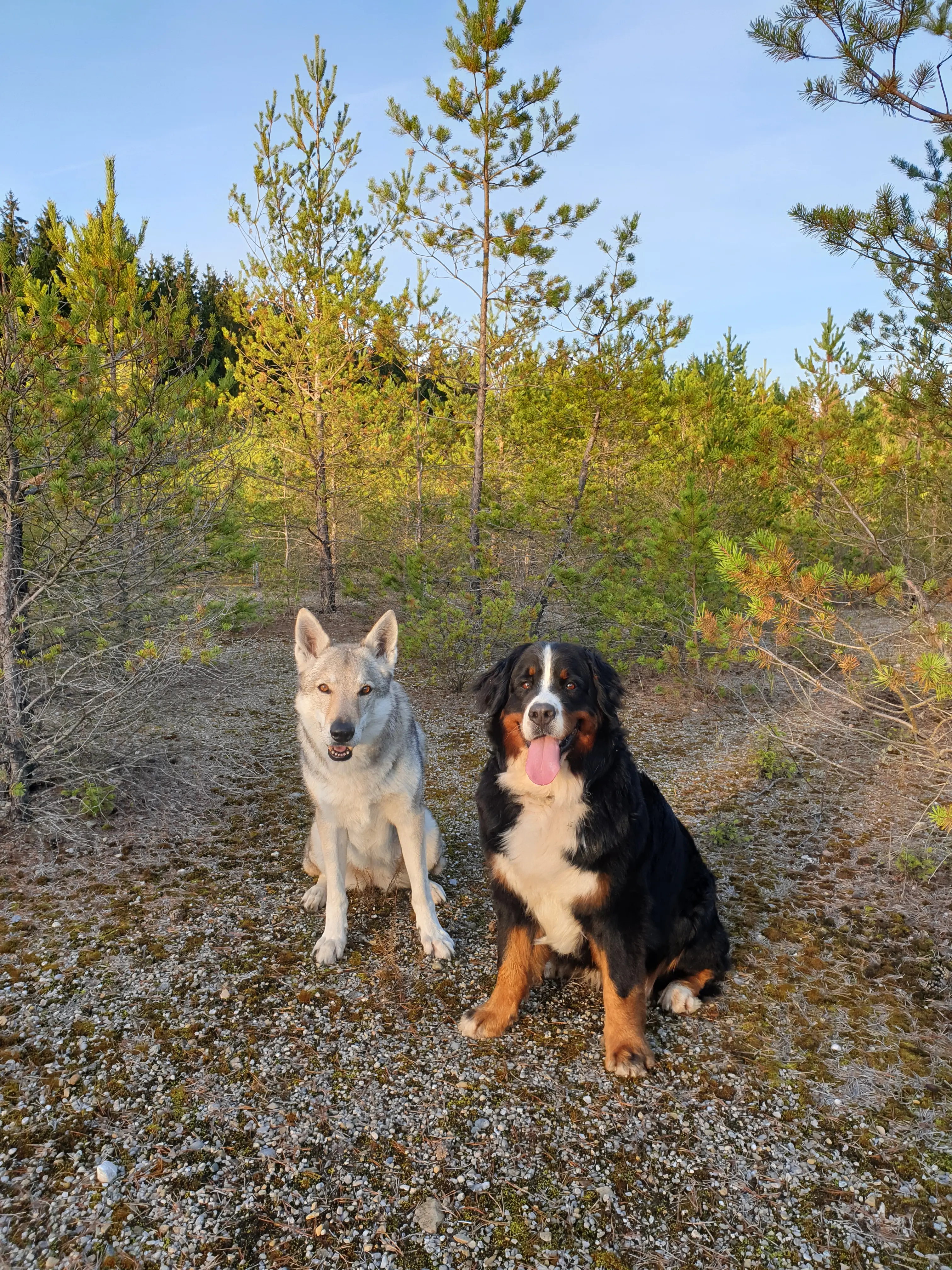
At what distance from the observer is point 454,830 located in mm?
4914

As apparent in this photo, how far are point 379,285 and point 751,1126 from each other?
41.6 feet

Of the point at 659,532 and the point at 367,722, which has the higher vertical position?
the point at 659,532

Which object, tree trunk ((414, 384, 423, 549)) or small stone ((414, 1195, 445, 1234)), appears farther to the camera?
tree trunk ((414, 384, 423, 549))

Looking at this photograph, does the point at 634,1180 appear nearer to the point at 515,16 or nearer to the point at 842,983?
→ the point at 842,983

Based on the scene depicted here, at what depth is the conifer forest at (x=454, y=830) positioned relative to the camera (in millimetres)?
2092

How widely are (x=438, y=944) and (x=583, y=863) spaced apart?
122 centimetres

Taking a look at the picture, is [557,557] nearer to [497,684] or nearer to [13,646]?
[497,684]

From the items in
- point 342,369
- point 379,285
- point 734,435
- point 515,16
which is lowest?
point 734,435

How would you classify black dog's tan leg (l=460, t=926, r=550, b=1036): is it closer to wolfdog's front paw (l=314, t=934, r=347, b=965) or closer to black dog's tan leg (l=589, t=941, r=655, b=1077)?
black dog's tan leg (l=589, t=941, r=655, b=1077)

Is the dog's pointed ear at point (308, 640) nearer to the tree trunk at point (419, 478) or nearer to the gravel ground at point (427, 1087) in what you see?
the gravel ground at point (427, 1087)

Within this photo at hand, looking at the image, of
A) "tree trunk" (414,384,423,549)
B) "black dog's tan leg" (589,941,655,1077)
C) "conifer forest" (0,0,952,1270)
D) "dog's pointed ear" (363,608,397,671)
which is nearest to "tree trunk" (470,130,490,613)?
"conifer forest" (0,0,952,1270)

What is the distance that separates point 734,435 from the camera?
10.8m

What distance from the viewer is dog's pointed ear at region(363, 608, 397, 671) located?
367 centimetres

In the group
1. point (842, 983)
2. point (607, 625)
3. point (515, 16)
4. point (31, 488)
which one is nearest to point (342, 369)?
point (515, 16)
